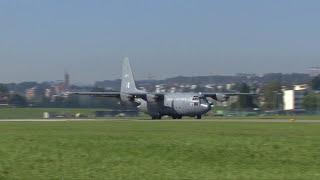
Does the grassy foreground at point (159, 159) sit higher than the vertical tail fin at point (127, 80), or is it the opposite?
the vertical tail fin at point (127, 80)

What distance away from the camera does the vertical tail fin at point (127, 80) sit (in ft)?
335

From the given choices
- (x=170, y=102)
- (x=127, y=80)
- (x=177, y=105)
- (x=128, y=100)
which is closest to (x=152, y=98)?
(x=170, y=102)

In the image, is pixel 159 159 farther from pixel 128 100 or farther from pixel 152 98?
pixel 128 100

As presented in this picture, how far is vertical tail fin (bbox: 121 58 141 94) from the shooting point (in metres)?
102

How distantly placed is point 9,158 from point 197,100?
6797cm

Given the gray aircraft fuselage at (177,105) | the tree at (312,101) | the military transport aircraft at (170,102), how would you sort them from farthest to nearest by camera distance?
1. the tree at (312,101)
2. the military transport aircraft at (170,102)
3. the gray aircraft fuselage at (177,105)

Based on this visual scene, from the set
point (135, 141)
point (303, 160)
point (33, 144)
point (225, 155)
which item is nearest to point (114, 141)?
point (135, 141)

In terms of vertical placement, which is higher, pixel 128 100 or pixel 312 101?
pixel 128 100

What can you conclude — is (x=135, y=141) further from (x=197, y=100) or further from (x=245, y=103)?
(x=245, y=103)

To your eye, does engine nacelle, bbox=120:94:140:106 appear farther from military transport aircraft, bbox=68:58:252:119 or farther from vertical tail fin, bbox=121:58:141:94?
vertical tail fin, bbox=121:58:141:94

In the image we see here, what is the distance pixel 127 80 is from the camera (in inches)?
4107

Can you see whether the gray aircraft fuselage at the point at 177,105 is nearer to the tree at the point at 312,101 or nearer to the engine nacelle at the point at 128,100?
the engine nacelle at the point at 128,100

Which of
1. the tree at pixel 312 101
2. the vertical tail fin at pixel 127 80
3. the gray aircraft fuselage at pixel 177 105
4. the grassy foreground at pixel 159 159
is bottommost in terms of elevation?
the tree at pixel 312 101

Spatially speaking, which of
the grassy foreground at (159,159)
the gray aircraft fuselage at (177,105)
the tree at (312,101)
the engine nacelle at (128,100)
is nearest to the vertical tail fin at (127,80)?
the engine nacelle at (128,100)
